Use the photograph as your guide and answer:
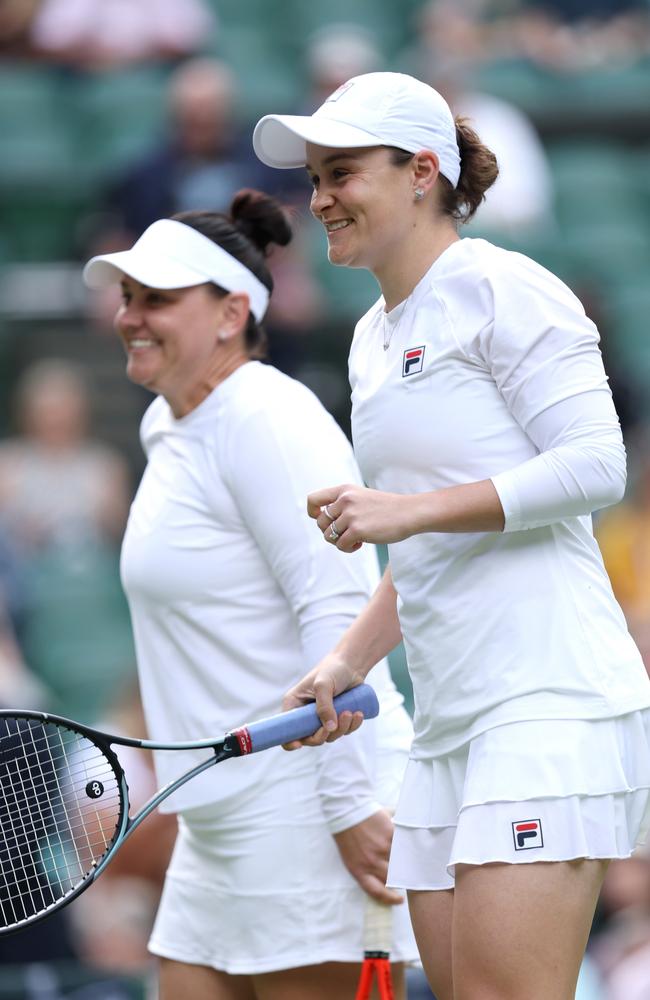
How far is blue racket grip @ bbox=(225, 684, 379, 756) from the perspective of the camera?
266 cm

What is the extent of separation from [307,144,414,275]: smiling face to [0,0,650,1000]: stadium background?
274 centimetres

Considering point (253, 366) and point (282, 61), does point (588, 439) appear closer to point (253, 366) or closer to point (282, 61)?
point (253, 366)

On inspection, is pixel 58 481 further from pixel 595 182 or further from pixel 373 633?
pixel 373 633

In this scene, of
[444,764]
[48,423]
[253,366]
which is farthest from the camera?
[48,423]

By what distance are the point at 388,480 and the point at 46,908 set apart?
840mm

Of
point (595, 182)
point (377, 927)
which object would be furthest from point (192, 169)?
point (377, 927)

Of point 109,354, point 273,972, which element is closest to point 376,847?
point 273,972

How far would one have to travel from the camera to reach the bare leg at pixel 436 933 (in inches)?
102

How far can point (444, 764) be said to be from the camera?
258 centimetres

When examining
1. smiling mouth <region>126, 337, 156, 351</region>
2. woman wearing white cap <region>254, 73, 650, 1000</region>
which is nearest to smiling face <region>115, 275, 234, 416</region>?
smiling mouth <region>126, 337, 156, 351</region>

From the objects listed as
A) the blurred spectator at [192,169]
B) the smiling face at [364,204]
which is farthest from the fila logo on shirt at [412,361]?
the blurred spectator at [192,169]

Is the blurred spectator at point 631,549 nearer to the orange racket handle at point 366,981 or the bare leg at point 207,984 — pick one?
the bare leg at point 207,984

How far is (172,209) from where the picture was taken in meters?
7.20

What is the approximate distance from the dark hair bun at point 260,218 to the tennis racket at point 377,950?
1343 millimetres
